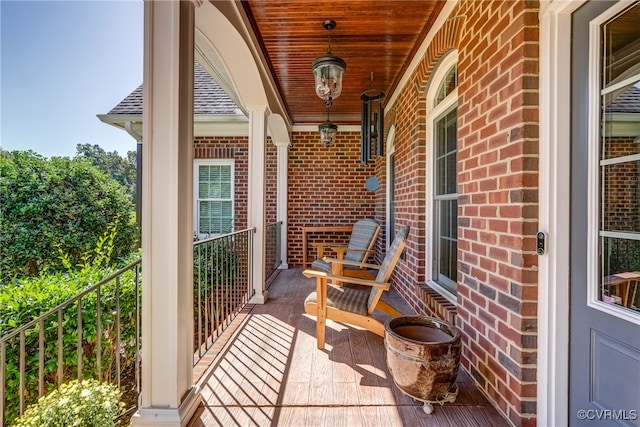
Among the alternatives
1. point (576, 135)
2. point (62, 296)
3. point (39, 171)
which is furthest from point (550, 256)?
point (39, 171)

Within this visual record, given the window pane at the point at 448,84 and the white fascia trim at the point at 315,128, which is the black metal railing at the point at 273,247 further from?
the window pane at the point at 448,84

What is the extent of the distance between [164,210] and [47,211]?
168 inches

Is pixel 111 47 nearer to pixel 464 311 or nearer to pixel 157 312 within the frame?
pixel 157 312

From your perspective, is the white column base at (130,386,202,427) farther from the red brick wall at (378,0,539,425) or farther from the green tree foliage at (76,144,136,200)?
the green tree foliage at (76,144,136,200)

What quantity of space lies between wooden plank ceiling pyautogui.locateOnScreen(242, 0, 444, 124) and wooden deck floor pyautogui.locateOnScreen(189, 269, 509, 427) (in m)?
2.54

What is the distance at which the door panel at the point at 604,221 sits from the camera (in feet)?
3.51

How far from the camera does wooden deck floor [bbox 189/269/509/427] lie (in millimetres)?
1476

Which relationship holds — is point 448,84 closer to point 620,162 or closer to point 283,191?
point 620,162

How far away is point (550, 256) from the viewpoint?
1280mm

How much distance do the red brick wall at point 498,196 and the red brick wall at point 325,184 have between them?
3.09 m

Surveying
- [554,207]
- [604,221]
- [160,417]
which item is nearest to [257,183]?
[160,417]

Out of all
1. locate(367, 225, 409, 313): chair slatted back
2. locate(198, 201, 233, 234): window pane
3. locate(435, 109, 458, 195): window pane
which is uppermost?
locate(435, 109, 458, 195): window pane

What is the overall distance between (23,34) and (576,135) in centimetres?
607

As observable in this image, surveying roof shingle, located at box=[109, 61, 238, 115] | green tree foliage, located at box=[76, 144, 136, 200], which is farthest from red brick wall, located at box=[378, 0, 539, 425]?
green tree foliage, located at box=[76, 144, 136, 200]
